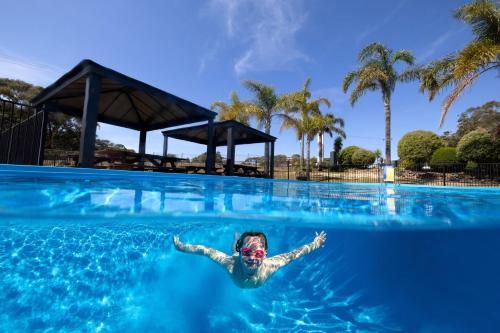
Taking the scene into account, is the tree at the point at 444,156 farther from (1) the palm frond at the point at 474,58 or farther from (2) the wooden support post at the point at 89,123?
(2) the wooden support post at the point at 89,123

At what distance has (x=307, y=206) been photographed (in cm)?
548

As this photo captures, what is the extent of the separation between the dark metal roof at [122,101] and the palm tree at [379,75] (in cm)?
1151

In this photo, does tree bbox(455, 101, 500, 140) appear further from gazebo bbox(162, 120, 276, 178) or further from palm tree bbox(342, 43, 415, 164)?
gazebo bbox(162, 120, 276, 178)

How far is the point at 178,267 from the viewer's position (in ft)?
21.4

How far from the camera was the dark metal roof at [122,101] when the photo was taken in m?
8.62

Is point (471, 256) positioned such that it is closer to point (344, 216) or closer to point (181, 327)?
point (344, 216)

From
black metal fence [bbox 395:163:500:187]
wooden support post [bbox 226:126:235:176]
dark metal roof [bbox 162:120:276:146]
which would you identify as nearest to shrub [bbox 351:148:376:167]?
black metal fence [bbox 395:163:500:187]

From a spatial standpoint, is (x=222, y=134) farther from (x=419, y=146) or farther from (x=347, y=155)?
(x=347, y=155)

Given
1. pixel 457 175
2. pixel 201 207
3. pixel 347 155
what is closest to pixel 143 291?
pixel 201 207

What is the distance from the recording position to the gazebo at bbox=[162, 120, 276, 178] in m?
13.5

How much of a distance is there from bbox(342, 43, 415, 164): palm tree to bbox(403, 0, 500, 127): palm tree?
416 centimetres

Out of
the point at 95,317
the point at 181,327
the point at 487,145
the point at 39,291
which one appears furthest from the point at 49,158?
the point at 487,145

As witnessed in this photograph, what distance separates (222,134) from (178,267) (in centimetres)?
1118

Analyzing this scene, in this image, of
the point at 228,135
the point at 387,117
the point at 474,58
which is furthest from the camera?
the point at 387,117
